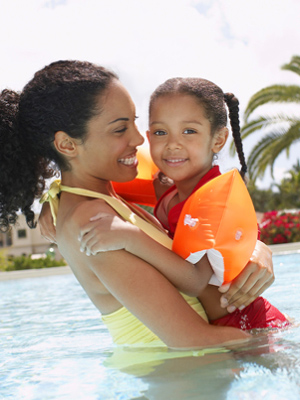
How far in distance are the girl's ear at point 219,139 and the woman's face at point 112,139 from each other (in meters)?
0.58

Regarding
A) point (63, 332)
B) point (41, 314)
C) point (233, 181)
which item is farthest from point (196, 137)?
point (41, 314)

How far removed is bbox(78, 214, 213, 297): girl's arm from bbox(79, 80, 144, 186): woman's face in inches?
16.1

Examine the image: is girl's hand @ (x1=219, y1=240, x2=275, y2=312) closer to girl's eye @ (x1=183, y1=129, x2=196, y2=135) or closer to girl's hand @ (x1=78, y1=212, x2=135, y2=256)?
girl's hand @ (x1=78, y1=212, x2=135, y2=256)

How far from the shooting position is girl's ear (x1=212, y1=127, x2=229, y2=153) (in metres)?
3.20

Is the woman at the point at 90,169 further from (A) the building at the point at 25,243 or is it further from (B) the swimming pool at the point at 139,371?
(A) the building at the point at 25,243

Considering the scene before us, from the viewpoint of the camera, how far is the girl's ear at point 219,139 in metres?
3.20

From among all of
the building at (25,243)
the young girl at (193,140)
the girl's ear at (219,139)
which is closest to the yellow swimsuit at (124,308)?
the young girl at (193,140)

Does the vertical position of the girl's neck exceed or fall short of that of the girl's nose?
it falls short

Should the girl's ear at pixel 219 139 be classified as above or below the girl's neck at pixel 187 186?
above

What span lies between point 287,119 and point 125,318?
13.5m

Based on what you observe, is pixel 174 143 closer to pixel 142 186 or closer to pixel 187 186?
pixel 187 186

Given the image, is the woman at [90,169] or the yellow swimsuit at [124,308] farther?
the yellow swimsuit at [124,308]

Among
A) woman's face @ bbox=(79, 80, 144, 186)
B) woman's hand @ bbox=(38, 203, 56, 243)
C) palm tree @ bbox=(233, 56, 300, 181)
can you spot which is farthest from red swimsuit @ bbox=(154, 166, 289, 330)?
palm tree @ bbox=(233, 56, 300, 181)

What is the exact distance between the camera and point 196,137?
3.06m
